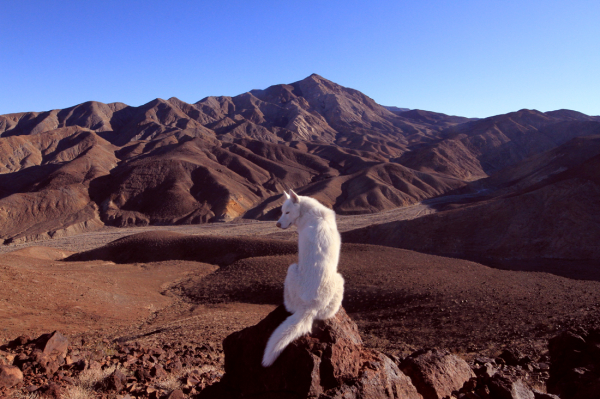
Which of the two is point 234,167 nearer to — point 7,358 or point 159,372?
point 7,358

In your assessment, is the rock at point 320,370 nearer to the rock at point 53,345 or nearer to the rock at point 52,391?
the rock at point 52,391

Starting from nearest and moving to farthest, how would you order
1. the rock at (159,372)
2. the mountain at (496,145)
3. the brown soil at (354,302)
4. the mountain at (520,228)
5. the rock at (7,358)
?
the rock at (7,358) → the rock at (159,372) → the brown soil at (354,302) → the mountain at (520,228) → the mountain at (496,145)

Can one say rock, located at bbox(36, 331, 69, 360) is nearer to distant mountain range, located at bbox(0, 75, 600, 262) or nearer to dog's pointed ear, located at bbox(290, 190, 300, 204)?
dog's pointed ear, located at bbox(290, 190, 300, 204)

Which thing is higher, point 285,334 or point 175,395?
point 285,334

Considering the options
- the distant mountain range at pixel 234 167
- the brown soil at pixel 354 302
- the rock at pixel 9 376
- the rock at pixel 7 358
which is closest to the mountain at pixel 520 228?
the distant mountain range at pixel 234 167

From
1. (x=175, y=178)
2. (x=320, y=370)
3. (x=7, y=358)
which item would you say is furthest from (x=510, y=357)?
(x=175, y=178)

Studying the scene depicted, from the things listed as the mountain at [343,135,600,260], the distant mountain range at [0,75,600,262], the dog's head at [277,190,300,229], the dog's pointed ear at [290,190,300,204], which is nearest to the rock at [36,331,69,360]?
the dog's head at [277,190,300,229]
